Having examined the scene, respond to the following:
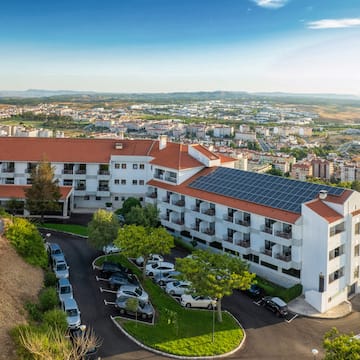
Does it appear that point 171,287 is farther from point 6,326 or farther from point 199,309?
point 6,326

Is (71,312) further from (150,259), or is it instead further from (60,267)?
(150,259)

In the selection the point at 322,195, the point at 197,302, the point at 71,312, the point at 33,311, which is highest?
the point at 322,195

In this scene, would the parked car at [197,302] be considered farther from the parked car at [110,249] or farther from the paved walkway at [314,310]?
the parked car at [110,249]

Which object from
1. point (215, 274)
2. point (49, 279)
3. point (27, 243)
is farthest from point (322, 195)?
point (27, 243)

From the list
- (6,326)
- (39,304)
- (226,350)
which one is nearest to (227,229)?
(226,350)

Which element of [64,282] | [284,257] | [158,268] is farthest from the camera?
[158,268]

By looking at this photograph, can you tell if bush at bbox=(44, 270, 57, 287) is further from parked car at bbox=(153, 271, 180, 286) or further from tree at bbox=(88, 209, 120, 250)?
parked car at bbox=(153, 271, 180, 286)

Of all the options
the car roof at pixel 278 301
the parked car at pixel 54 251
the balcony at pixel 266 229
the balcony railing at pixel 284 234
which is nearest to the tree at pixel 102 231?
the parked car at pixel 54 251
